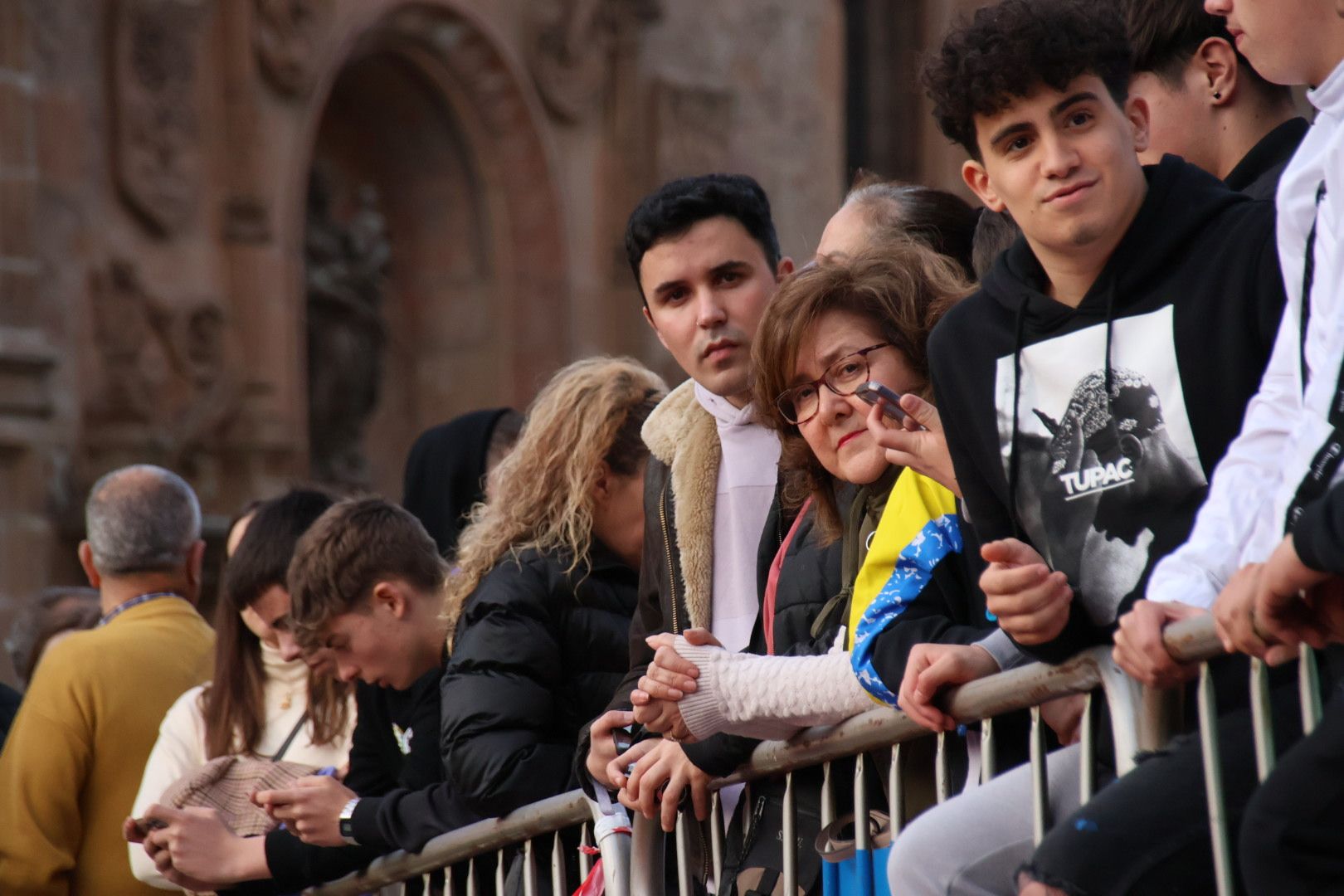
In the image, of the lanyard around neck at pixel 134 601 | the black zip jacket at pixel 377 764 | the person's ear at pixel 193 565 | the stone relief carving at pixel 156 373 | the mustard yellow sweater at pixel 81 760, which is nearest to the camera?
the black zip jacket at pixel 377 764

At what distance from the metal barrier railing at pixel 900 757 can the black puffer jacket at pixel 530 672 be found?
10cm

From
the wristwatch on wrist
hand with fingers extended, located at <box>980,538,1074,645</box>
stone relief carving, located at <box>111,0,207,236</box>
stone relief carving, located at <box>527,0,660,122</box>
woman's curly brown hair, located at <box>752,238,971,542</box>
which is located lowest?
the wristwatch on wrist

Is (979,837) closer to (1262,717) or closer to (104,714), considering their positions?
(1262,717)

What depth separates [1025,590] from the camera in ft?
8.45

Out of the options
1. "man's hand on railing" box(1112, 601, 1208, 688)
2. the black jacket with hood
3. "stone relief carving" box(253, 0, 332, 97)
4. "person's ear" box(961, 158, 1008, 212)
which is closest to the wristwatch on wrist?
the black jacket with hood

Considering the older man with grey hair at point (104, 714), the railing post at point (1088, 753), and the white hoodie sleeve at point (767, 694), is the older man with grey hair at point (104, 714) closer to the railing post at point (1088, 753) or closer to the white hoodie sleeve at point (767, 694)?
the white hoodie sleeve at point (767, 694)

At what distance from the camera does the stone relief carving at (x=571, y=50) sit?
12.8 m

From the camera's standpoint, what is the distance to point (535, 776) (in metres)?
4.12

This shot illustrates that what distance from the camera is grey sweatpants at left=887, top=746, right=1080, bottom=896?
2.72 meters

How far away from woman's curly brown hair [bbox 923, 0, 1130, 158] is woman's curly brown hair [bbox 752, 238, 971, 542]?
44 cm

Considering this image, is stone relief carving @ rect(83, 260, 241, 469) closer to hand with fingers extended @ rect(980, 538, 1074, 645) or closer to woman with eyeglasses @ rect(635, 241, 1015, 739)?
woman with eyeglasses @ rect(635, 241, 1015, 739)

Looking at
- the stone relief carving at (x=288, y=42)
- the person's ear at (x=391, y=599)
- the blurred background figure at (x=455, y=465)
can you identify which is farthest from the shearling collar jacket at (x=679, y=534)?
the stone relief carving at (x=288, y=42)

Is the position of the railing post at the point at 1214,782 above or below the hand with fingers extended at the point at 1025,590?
below

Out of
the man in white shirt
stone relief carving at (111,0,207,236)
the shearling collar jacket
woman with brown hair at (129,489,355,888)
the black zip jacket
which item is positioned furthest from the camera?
stone relief carving at (111,0,207,236)
